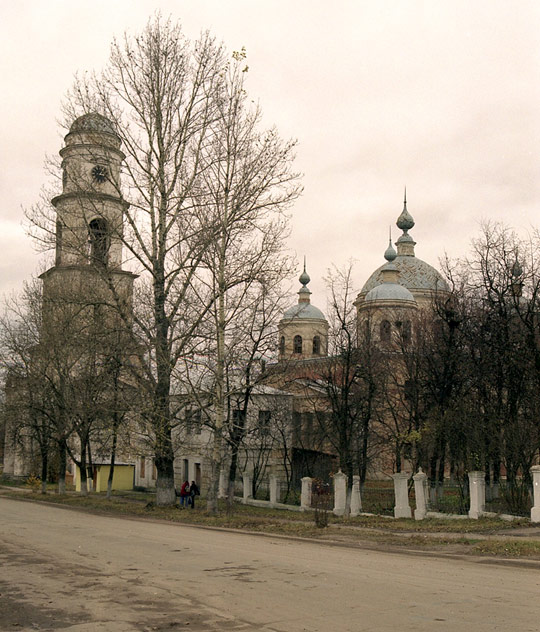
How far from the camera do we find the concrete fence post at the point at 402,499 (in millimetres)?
23922

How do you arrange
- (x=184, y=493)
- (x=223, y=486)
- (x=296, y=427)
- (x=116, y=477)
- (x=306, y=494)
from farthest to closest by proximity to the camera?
(x=116, y=477)
(x=296, y=427)
(x=223, y=486)
(x=184, y=493)
(x=306, y=494)

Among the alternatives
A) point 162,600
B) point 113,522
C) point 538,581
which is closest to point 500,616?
point 538,581

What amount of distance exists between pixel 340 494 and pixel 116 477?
21345 mm

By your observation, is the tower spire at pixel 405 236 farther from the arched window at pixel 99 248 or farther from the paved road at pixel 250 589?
the paved road at pixel 250 589

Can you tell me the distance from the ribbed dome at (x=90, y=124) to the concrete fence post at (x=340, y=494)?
13189mm

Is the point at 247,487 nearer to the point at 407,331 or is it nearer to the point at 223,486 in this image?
the point at 223,486

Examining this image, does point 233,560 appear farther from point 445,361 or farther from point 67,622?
point 445,361

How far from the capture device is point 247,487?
107ft

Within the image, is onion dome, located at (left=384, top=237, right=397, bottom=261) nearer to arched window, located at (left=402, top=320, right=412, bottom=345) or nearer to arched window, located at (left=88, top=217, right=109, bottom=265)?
arched window, located at (left=402, top=320, right=412, bottom=345)

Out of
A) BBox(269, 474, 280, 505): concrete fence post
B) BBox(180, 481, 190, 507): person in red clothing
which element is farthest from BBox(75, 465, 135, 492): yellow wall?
BBox(269, 474, 280, 505): concrete fence post

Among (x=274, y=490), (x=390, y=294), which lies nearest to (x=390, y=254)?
(x=390, y=294)

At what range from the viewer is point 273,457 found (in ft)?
136

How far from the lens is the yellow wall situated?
42312 mm

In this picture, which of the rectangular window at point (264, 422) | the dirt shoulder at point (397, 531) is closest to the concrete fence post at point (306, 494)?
the dirt shoulder at point (397, 531)
